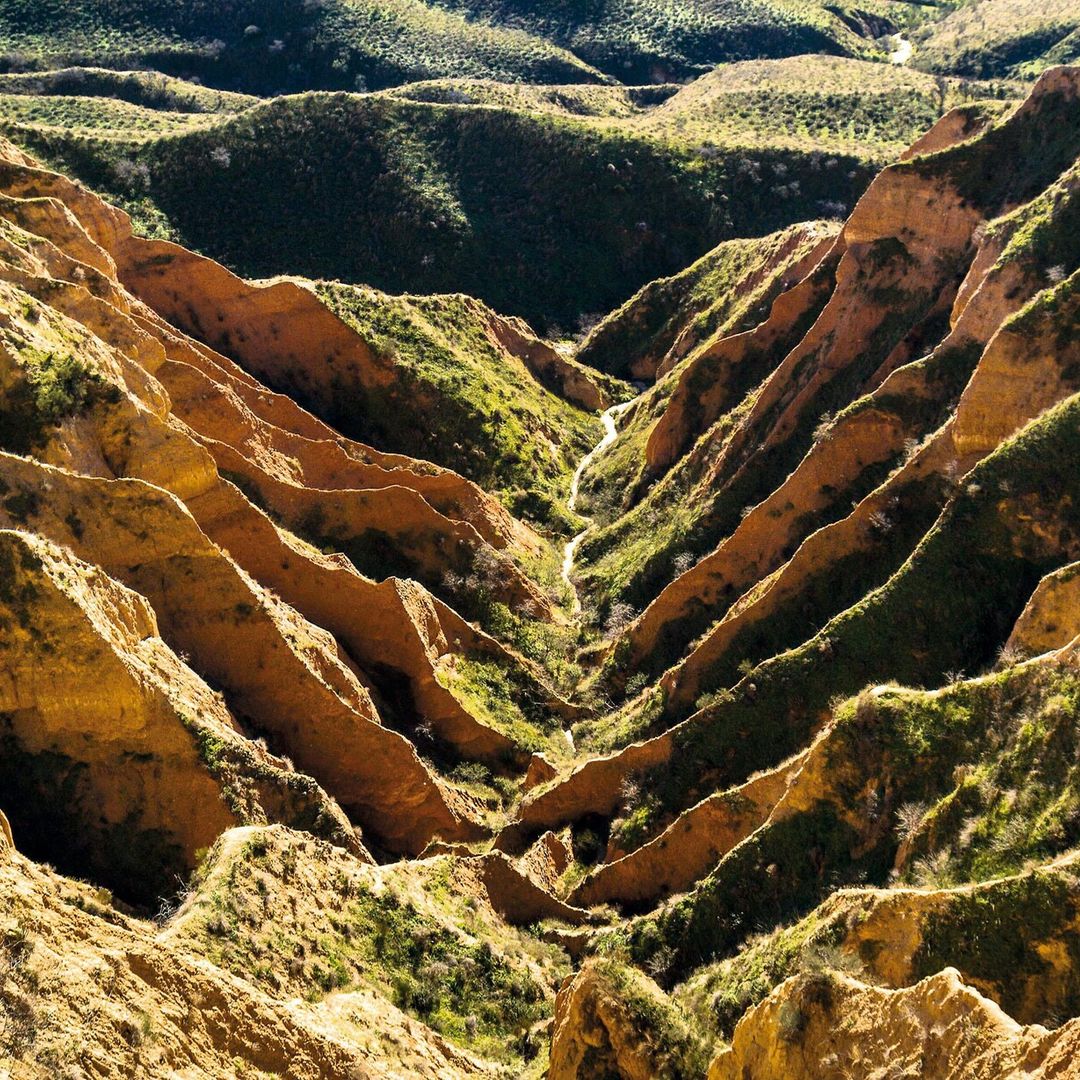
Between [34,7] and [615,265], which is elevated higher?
[34,7]

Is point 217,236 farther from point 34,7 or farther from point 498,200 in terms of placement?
point 34,7

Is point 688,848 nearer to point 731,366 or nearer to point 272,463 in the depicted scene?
point 272,463

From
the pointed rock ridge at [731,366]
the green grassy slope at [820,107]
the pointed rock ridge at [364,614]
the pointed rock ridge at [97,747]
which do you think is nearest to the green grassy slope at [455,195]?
the green grassy slope at [820,107]

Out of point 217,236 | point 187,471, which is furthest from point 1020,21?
point 187,471

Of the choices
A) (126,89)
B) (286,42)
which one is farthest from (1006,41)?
(126,89)

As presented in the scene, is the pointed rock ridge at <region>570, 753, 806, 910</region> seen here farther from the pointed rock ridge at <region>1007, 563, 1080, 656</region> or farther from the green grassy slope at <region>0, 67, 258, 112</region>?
the green grassy slope at <region>0, 67, 258, 112</region>

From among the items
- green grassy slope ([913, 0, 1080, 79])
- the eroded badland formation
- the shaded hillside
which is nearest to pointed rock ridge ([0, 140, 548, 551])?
the eroded badland formation

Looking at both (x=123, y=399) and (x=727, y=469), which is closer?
(x=123, y=399)

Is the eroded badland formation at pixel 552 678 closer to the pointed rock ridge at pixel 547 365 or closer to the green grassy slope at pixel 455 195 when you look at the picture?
the pointed rock ridge at pixel 547 365
